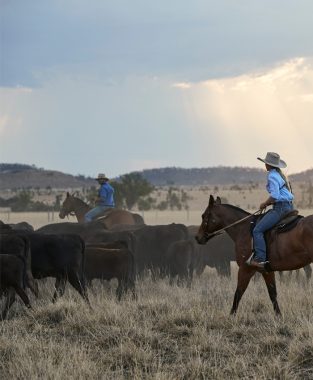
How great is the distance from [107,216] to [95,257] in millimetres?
6815

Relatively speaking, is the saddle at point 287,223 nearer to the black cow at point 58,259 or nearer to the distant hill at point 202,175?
the black cow at point 58,259

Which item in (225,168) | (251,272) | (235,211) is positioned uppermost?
(225,168)

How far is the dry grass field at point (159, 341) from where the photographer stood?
7020 millimetres

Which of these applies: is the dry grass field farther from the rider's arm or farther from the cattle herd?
the rider's arm

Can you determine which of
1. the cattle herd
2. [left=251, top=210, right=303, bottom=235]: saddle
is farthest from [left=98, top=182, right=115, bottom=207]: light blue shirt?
[left=251, top=210, right=303, bottom=235]: saddle

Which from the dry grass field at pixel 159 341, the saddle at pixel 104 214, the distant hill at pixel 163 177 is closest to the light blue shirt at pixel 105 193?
the saddle at pixel 104 214

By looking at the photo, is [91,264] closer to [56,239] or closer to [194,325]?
[56,239]

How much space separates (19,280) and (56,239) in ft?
5.47

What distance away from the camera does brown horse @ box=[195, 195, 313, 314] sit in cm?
985

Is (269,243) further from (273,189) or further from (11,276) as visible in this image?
(11,276)

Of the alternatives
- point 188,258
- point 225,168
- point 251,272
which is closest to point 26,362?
point 251,272

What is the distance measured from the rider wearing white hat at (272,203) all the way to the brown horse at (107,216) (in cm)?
947

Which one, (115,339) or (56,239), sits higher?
(56,239)

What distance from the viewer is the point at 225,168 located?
174 meters
